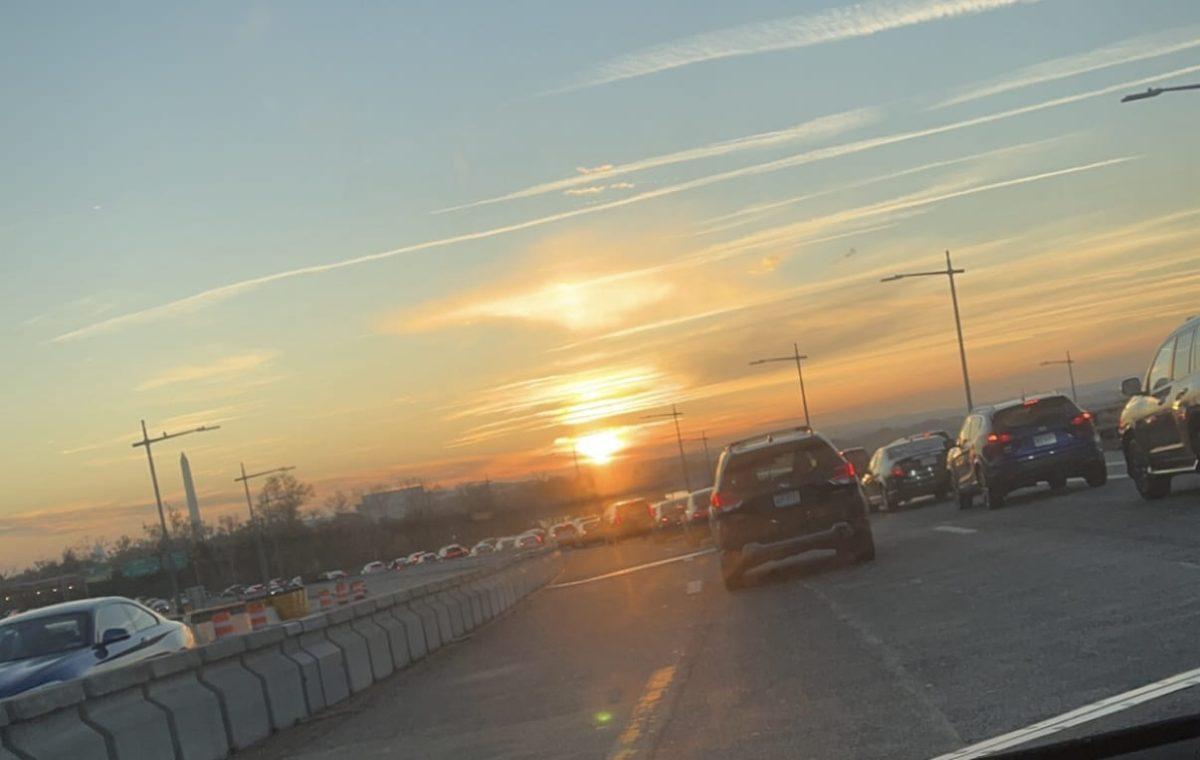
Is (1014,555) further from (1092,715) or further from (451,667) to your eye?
(1092,715)

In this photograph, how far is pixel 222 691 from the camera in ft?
34.6

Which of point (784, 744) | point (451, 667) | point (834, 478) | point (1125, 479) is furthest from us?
point (1125, 479)

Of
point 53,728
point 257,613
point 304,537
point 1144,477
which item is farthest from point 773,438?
point 304,537

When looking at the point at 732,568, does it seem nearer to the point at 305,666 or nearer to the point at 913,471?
the point at 305,666

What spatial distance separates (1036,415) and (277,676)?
16800 mm

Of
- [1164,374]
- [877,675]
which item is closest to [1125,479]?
[1164,374]

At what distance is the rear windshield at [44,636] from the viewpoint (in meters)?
13.8

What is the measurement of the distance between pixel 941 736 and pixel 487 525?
121 metres

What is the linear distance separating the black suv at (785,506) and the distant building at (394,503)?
95904 millimetres

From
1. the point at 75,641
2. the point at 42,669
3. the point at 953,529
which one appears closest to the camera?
the point at 42,669

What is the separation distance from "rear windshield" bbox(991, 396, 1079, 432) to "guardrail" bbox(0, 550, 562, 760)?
38.5ft

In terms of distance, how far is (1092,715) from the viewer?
680 cm

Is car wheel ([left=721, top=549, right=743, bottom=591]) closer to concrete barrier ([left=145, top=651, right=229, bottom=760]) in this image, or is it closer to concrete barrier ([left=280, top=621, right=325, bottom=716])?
concrete barrier ([left=280, top=621, right=325, bottom=716])

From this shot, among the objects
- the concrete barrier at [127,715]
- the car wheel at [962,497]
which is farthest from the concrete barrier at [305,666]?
the car wheel at [962,497]
